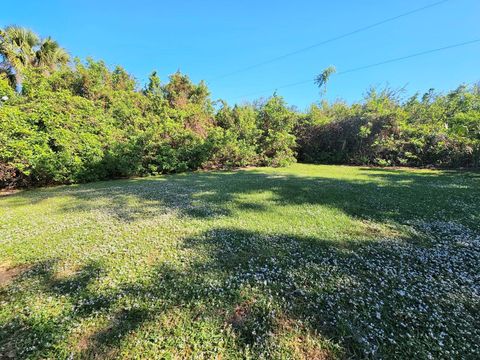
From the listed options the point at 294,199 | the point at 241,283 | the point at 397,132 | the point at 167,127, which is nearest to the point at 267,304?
the point at 241,283

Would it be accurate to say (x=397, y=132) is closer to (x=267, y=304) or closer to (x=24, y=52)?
(x=267, y=304)

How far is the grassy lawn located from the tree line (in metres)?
3.67

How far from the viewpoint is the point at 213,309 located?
211cm

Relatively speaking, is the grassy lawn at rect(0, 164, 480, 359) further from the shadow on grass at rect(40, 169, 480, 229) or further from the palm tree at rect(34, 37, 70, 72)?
the palm tree at rect(34, 37, 70, 72)

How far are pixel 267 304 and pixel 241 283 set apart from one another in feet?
1.27

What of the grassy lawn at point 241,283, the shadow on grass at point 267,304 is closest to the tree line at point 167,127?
the grassy lawn at point 241,283

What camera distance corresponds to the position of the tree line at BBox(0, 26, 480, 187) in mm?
Answer: 7605

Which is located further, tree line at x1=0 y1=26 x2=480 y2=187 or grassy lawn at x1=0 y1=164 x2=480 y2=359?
tree line at x1=0 y1=26 x2=480 y2=187

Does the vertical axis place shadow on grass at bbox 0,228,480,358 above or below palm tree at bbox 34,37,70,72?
below

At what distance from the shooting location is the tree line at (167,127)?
761cm

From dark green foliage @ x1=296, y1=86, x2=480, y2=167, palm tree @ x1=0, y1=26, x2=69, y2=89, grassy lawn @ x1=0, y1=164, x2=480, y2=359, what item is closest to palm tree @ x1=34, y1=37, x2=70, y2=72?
palm tree @ x1=0, y1=26, x2=69, y2=89

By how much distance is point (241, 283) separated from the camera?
246 cm

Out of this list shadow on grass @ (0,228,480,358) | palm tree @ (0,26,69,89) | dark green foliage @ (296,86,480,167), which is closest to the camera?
shadow on grass @ (0,228,480,358)

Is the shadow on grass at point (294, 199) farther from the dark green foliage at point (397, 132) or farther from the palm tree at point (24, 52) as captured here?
the palm tree at point (24, 52)
